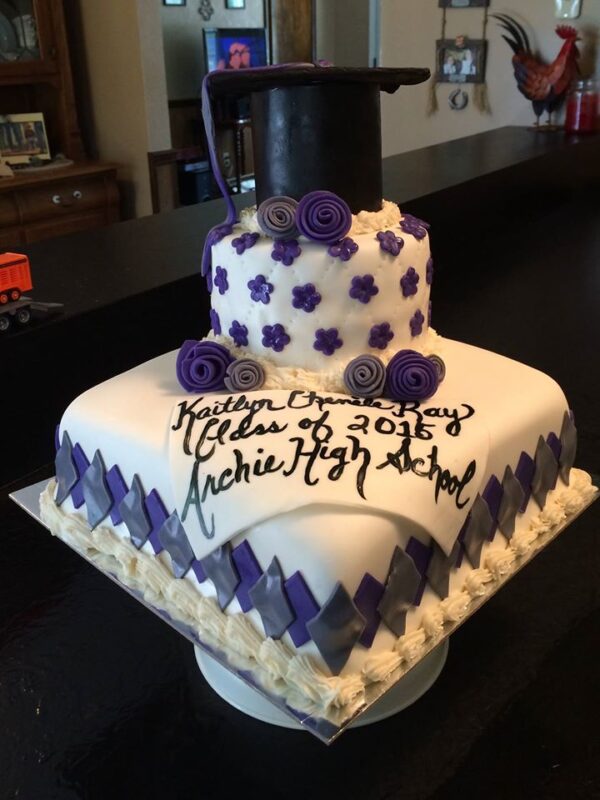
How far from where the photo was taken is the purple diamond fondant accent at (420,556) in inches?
32.7

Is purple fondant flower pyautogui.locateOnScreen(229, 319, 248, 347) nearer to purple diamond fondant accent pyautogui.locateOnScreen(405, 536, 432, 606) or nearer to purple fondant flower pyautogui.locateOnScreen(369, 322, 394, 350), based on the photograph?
purple fondant flower pyautogui.locateOnScreen(369, 322, 394, 350)

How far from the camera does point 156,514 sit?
0.93 metres

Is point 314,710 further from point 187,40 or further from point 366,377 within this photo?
point 187,40

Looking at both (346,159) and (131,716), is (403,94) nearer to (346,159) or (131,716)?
(346,159)

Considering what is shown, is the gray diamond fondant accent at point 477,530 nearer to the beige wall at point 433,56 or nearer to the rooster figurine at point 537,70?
the rooster figurine at point 537,70

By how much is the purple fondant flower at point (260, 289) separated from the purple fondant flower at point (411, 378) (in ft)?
0.55

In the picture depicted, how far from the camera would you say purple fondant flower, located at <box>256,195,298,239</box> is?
0.93 meters

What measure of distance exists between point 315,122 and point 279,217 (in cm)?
11

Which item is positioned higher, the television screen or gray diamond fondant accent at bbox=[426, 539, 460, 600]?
the television screen

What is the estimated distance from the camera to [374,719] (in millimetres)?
922

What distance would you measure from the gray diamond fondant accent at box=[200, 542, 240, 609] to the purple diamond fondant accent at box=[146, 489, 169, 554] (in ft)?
0.29

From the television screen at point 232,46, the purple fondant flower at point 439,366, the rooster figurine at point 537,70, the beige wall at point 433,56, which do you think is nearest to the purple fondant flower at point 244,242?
the purple fondant flower at point 439,366

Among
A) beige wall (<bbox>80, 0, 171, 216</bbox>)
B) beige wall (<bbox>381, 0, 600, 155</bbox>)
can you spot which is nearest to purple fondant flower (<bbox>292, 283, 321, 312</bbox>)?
beige wall (<bbox>381, 0, 600, 155</bbox>)

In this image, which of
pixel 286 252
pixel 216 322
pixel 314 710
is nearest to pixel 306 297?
pixel 286 252
